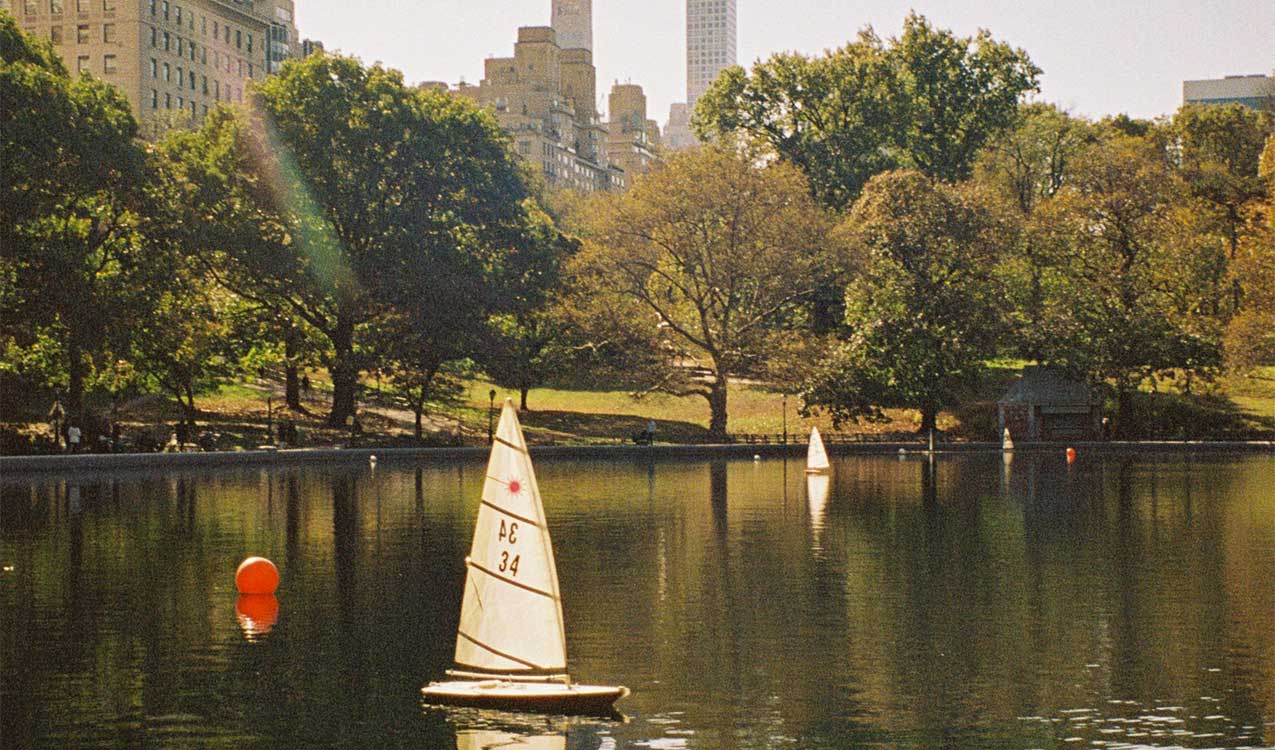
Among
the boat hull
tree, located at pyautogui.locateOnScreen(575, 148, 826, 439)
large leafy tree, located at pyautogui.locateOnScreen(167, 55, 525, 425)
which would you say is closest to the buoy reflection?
the boat hull

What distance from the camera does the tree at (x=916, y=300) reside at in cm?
9950

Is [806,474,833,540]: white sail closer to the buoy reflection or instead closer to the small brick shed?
the buoy reflection

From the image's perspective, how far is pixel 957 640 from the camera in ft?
98.3

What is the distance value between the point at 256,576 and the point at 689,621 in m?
8.77

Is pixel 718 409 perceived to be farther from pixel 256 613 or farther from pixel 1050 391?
pixel 256 613

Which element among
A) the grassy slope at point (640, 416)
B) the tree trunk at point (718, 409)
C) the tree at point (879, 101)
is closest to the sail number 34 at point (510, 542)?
the grassy slope at point (640, 416)

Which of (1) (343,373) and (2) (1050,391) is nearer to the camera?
(1) (343,373)

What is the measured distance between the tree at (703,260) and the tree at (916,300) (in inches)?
151

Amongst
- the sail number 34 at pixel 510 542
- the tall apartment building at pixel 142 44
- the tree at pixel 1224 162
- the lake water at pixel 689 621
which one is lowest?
the lake water at pixel 689 621

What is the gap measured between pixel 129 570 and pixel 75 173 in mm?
41325

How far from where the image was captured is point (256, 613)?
3278cm

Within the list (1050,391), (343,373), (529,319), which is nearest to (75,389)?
(343,373)

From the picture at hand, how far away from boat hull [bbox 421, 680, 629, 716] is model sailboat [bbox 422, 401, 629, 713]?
0.01 m

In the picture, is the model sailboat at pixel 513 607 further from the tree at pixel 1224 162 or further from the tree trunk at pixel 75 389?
the tree at pixel 1224 162
